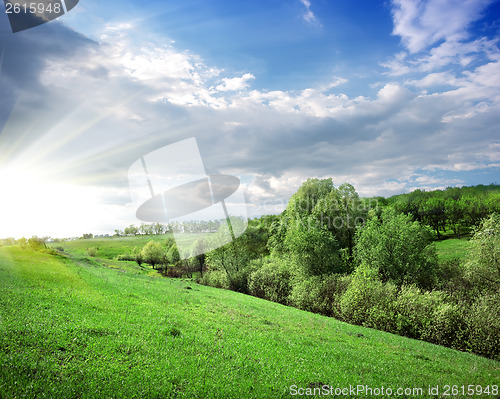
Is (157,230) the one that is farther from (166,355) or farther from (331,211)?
(166,355)

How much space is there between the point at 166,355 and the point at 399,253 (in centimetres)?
3674

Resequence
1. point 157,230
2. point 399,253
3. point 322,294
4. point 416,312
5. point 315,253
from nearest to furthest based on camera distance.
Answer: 1. point 416,312
2. point 399,253
3. point 322,294
4. point 315,253
5. point 157,230

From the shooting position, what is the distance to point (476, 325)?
→ 2489 cm

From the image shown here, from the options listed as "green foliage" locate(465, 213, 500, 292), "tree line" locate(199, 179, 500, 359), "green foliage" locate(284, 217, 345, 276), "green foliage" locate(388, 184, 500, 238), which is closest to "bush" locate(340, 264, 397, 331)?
"tree line" locate(199, 179, 500, 359)

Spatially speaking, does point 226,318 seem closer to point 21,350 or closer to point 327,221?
point 21,350

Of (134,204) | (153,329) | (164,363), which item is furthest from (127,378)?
(134,204)

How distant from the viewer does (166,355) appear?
11125 millimetres

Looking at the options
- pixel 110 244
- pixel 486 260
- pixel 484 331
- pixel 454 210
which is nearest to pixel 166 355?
pixel 484 331

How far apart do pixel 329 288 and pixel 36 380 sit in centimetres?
3578

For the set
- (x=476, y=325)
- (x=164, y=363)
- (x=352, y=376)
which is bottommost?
(x=476, y=325)

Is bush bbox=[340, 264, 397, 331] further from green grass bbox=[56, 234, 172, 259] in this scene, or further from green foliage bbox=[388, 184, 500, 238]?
green grass bbox=[56, 234, 172, 259]

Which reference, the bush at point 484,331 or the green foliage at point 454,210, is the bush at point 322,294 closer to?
the bush at point 484,331

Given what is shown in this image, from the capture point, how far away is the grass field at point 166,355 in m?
8.85

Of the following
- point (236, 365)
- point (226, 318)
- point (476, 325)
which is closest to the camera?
point (236, 365)
